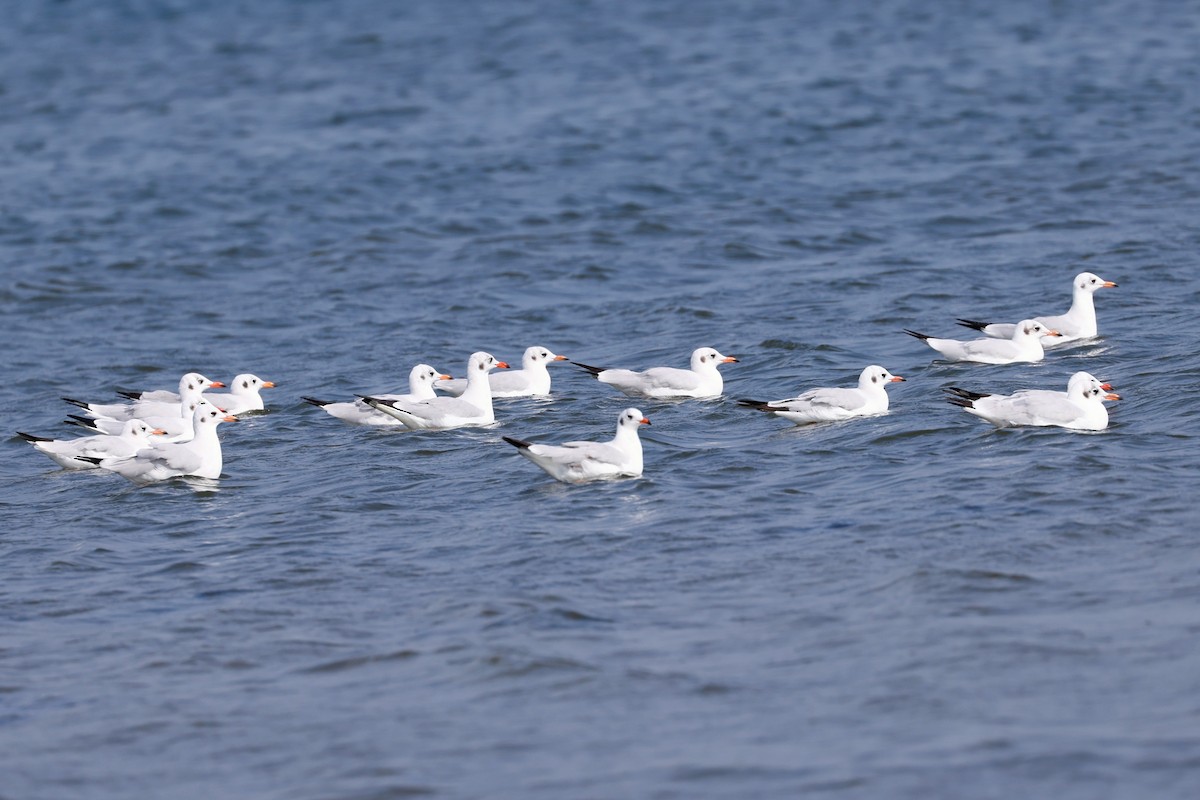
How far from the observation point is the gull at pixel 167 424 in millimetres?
15531

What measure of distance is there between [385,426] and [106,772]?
288 inches

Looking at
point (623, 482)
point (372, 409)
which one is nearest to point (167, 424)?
point (372, 409)

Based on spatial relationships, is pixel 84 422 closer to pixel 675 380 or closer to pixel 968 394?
pixel 675 380

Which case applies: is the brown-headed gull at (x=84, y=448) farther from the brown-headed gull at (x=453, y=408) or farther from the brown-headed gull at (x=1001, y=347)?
the brown-headed gull at (x=1001, y=347)

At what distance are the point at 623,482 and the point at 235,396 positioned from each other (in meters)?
5.16

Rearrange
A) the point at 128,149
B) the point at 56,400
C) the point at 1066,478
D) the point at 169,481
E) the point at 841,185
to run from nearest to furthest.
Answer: the point at 1066,478 → the point at 169,481 → the point at 56,400 → the point at 841,185 → the point at 128,149

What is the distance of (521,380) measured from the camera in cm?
1648

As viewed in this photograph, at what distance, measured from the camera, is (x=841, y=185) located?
26.3 m

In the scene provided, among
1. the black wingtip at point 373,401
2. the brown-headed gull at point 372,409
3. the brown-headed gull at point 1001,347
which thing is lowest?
the brown-headed gull at point 1001,347

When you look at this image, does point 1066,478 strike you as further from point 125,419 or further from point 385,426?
point 125,419

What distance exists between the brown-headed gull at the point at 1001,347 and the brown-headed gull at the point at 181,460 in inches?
257

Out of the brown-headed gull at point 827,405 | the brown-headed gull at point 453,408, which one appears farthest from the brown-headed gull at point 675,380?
the brown-headed gull at point 827,405

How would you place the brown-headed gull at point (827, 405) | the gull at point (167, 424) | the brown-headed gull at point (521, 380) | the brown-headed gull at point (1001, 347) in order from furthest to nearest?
the brown-headed gull at point (521, 380) < the brown-headed gull at point (1001, 347) < the gull at point (167, 424) < the brown-headed gull at point (827, 405)

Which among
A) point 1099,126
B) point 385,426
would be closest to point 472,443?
point 385,426
